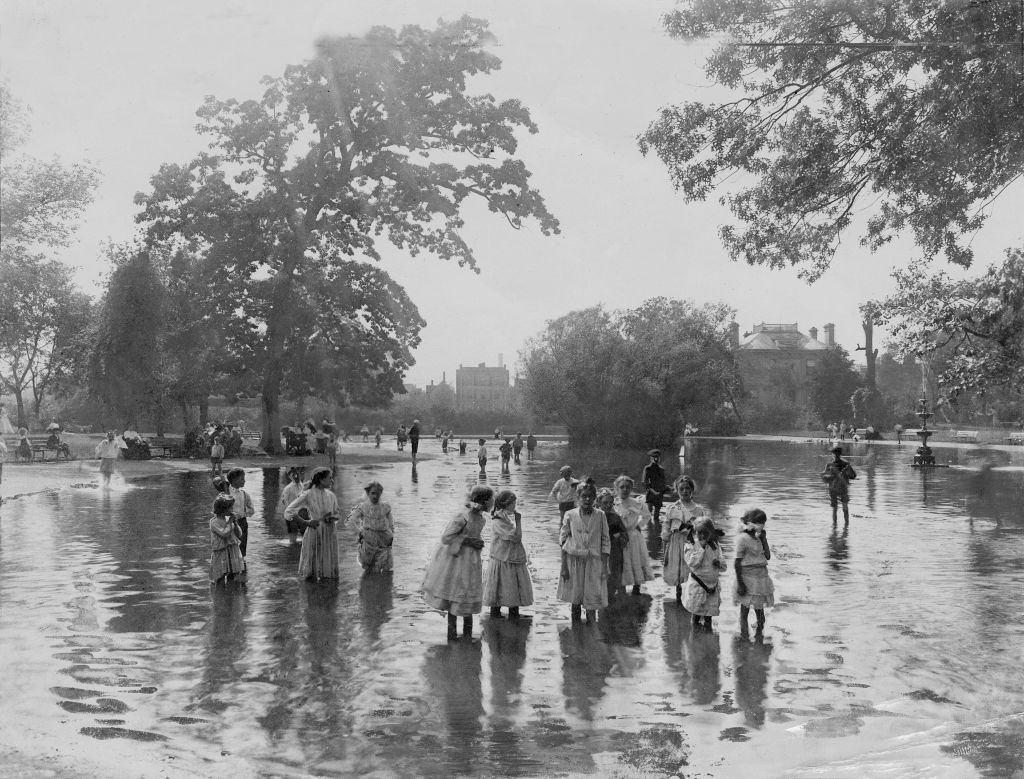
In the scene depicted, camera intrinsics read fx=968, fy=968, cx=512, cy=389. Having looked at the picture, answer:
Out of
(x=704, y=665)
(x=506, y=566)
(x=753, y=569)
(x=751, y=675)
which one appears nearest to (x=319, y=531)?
(x=506, y=566)

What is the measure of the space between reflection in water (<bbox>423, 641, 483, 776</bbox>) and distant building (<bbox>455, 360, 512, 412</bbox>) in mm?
175465

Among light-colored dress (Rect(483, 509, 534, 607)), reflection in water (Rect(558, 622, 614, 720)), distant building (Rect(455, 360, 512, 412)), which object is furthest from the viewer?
distant building (Rect(455, 360, 512, 412))

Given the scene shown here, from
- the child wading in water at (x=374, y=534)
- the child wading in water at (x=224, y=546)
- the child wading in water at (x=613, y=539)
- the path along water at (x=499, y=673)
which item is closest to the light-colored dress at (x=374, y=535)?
the child wading in water at (x=374, y=534)

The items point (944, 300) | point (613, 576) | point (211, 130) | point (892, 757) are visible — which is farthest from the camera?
point (211, 130)

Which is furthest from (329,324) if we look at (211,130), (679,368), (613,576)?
(613,576)

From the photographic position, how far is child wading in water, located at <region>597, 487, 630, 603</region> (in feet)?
35.5

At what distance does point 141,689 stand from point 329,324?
3816 centimetres

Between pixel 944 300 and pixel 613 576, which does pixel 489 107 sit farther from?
pixel 613 576

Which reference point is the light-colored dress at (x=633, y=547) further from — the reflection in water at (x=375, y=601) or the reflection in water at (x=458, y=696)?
the reflection in water at (x=458, y=696)

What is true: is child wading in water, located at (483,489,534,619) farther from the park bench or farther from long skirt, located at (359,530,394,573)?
the park bench

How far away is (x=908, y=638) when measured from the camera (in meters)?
9.38

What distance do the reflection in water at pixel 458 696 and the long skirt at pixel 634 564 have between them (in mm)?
2982

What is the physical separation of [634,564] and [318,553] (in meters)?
3.94

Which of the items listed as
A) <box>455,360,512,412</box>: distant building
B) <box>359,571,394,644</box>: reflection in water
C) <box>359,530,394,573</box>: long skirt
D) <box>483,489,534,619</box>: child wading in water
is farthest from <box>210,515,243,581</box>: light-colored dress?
<box>455,360,512,412</box>: distant building
